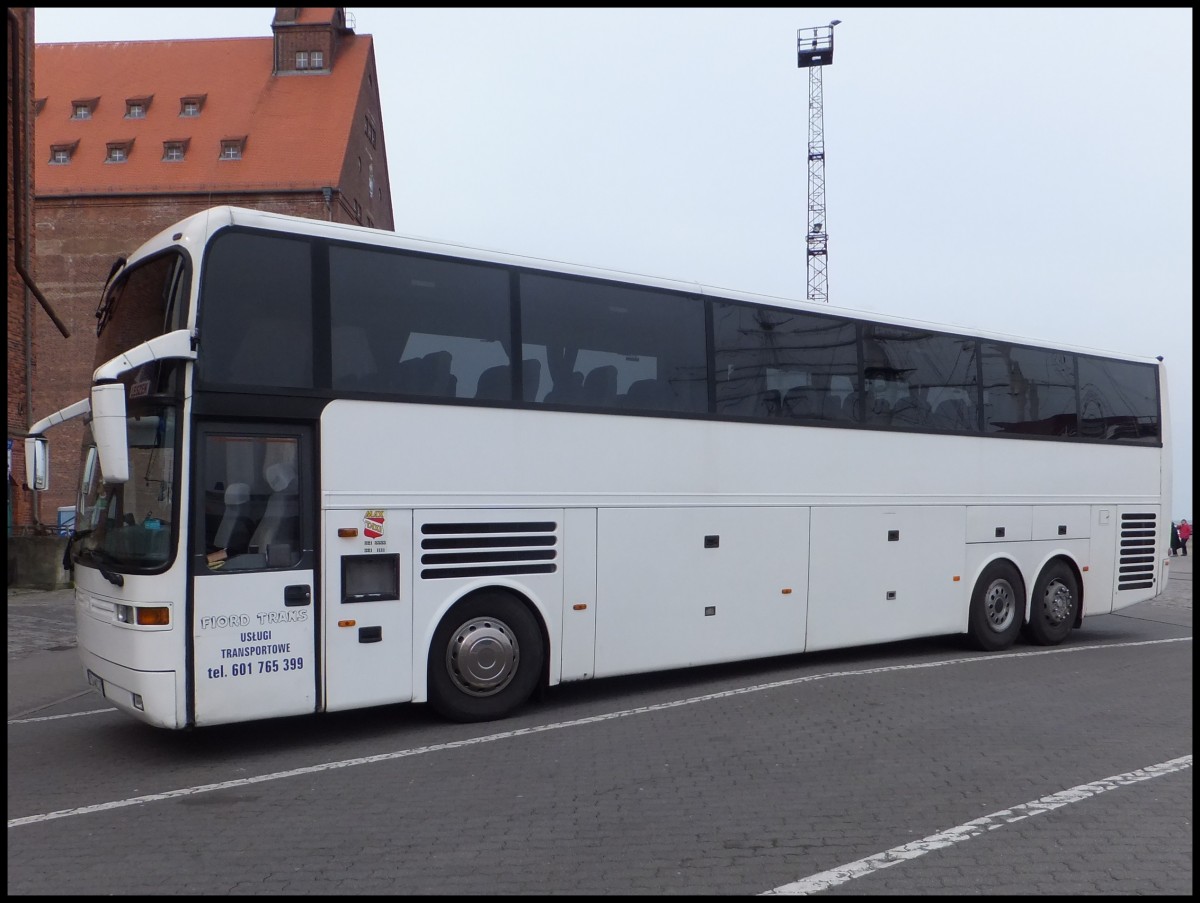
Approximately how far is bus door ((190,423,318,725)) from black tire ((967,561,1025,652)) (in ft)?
25.4

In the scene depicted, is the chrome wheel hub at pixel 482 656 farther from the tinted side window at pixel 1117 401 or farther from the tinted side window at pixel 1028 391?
the tinted side window at pixel 1117 401

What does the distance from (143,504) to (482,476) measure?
95.9 inches

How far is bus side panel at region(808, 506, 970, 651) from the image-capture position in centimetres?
1095

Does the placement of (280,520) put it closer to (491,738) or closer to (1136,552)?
(491,738)

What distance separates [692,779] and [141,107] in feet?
173

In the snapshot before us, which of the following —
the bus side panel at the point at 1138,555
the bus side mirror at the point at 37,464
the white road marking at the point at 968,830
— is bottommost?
the white road marking at the point at 968,830

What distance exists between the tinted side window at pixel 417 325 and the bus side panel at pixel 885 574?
13.0 feet

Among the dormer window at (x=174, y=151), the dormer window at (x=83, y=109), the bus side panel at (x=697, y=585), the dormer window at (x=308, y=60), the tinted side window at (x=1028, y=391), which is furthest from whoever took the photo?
the dormer window at (x=308, y=60)

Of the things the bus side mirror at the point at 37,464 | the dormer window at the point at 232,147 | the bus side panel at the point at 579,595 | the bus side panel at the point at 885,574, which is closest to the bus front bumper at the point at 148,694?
the bus side mirror at the point at 37,464

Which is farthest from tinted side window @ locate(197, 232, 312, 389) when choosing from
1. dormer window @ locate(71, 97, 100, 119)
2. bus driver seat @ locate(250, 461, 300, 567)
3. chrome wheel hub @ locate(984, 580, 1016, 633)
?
dormer window @ locate(71, 97, 100, 119)

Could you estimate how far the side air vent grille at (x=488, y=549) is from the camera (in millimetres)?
8297

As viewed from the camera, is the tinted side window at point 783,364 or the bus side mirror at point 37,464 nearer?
the bus side mirror at point 37,464

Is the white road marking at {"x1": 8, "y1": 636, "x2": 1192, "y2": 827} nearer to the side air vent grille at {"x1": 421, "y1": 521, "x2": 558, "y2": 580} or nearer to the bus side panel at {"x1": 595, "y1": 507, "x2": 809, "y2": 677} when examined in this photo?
the bus side panel at {"x1": 595, "y1": 507, "x2": 809, "y2": 677}

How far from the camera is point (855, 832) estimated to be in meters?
5.58
